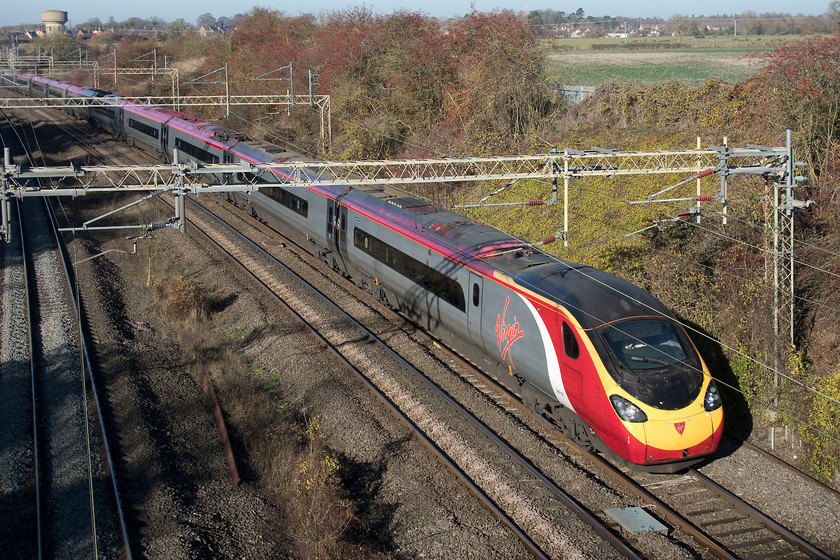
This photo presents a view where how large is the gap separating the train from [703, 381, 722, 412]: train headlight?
0.02 meters

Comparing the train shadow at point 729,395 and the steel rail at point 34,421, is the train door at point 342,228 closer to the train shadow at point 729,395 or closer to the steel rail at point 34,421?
the steel rail at point 34,421

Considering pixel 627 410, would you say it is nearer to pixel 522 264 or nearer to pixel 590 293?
pixel 590 293

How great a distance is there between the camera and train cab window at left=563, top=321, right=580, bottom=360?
34.4 feet

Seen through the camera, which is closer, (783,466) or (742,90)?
(783,466)

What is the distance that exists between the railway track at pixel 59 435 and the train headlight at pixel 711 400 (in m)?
8.06

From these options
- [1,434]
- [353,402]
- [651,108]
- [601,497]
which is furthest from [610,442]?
[651,108]

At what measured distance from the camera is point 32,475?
1055 centimetres

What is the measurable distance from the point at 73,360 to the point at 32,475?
4.47 m

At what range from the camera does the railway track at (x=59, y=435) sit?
30.2 ft

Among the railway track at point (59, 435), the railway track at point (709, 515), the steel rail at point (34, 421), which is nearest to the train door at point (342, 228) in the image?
the railway track at point (59, 435)

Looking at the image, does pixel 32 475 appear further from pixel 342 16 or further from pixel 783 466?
pixel 342 16

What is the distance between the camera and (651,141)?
26.8 metres

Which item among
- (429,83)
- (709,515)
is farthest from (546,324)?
(429,83)

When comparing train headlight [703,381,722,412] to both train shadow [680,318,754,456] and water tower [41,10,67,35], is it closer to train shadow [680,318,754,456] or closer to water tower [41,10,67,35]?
train shadow [680,318,754,456]
